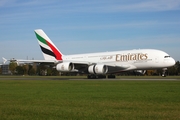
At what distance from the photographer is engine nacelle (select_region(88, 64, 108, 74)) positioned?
46.8 m

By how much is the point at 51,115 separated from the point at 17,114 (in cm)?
112

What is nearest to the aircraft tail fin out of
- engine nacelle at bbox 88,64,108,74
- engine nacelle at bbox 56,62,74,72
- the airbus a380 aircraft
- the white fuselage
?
the airbus a380 aircraft

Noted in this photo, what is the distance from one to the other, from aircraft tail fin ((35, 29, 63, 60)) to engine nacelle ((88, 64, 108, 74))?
9.59 meters

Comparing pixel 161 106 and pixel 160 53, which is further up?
pixel 160 53

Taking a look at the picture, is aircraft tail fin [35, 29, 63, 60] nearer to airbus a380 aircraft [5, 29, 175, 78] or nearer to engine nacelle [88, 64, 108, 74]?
airbus a380 aircraft [5, 29, 175, 78]

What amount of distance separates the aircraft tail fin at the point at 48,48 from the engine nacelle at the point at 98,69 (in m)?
9.59

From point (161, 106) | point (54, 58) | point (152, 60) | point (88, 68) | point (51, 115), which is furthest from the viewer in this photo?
point (54, 58)

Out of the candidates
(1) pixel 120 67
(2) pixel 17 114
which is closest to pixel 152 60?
(1) pixel 120 67

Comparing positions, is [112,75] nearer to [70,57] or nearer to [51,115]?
[70,57]

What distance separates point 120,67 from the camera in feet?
156

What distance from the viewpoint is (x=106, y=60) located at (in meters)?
49.9

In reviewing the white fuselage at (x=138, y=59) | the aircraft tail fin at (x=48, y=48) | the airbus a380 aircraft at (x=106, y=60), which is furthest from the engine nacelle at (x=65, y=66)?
the aircraft tail fin at (x=48, y=48)

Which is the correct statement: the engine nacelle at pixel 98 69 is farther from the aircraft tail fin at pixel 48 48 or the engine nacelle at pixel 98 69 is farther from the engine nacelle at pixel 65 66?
the aircraft tail fin at pixel 48 48

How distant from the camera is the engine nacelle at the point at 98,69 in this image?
46781 millimetres
